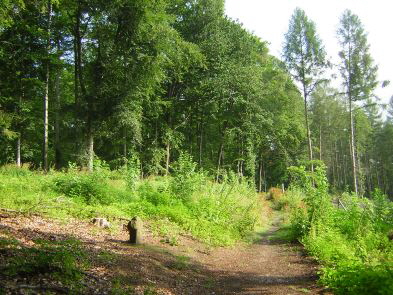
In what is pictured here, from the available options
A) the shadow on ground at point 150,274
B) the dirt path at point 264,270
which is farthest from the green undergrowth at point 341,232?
the shadow on ground at point 150,274

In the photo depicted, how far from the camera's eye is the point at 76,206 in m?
10.0

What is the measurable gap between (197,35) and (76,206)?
73.4 feet

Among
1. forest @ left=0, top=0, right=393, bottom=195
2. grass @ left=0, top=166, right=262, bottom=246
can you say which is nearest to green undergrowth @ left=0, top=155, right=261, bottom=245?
grass @ left=0, top=166, right=262, bottom=246

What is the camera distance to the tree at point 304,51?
29.3 metres

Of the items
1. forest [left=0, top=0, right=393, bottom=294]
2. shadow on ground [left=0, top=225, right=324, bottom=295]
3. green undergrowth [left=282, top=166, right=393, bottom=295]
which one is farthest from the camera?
forest [left=0, top=0, right=393, bottom=294]

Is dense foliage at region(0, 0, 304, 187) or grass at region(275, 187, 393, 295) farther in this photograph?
dense foliage at region(0, 0, 304, 187)

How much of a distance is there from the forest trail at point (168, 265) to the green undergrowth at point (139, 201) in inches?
29.9

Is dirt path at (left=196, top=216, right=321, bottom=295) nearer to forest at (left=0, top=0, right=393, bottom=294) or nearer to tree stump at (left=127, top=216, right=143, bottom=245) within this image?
forest at (left=0, top=0, right=393, bottom=294)

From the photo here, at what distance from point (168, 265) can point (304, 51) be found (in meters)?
26.6

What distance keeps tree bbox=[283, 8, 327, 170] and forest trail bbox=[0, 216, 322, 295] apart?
2179 cm

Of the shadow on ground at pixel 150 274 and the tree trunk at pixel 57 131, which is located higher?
the tree trunk at pixel 57 131

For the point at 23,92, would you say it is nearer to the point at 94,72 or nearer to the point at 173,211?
the point at 94,72

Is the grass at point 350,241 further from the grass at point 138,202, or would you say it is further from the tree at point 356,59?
the tree at point 356,59

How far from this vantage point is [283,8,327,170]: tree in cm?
2933
